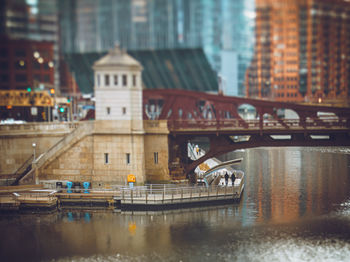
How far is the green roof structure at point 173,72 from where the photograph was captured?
545 feet

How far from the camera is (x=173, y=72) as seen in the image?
168m

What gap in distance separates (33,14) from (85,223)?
12875 cm

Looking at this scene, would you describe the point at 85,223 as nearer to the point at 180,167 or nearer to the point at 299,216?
the point at 180,167

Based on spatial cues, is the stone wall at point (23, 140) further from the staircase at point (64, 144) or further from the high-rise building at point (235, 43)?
the high-rise building at point (235, 43)

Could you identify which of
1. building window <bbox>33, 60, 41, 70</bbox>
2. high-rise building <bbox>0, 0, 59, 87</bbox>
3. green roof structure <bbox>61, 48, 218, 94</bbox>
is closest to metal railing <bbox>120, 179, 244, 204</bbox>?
green roof structure <bbox>61, 48, 218, 94</bbox>

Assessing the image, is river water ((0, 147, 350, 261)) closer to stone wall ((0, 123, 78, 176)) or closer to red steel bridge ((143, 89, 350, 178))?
red steel bridge ((143, 89, 350, 178))

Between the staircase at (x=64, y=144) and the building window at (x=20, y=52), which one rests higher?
the building window at (x=20, y=52)

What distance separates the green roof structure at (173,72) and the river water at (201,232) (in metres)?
102

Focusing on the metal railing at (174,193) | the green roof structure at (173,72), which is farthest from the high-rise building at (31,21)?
the metal railing at (174,193)

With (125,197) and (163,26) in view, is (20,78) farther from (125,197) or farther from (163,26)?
(125,197)

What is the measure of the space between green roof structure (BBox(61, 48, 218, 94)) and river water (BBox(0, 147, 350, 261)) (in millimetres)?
102196

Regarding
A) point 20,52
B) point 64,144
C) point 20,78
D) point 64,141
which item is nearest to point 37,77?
point 20,78

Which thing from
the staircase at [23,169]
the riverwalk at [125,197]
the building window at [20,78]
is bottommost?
the riverwalk at [125,197]

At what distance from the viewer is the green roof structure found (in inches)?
6539
